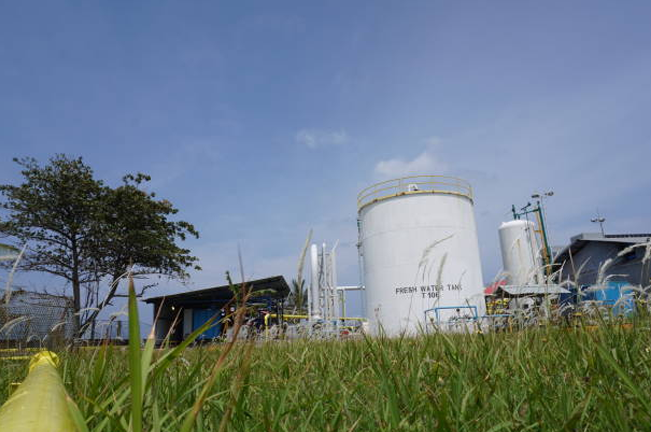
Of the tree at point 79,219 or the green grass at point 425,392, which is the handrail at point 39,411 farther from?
the tree at point 79,219

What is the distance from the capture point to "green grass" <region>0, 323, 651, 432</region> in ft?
3.90

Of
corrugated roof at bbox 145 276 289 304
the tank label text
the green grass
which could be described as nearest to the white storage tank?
the tank label text

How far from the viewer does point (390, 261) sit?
1552cm

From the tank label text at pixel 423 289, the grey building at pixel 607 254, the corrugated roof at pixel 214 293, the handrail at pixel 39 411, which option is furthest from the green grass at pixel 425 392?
the grey building at pixel 607 254

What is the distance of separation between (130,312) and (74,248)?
84.2 feet

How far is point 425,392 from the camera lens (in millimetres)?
1444

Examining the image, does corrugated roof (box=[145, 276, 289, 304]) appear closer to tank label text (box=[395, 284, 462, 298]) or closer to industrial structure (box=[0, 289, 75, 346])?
tank label text (box=[395, 284, 462, 298])

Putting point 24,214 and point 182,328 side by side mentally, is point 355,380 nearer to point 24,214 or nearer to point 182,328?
point 24,214

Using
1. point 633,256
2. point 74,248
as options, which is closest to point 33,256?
point 74,248

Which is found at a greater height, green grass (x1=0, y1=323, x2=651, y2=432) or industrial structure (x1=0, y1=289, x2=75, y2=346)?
industrial structure (x1=0, y1=289, x2=75, y2=346)

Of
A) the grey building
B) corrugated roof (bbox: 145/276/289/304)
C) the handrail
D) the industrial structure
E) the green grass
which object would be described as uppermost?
the grey building

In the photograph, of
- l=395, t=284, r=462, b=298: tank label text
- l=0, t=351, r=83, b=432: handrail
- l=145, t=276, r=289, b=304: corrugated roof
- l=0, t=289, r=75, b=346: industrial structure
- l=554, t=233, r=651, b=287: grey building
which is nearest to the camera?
l=0, t=351, r=83, b=432: handrail

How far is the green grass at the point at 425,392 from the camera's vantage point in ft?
3.90

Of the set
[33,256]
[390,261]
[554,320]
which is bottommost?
[554,320]
